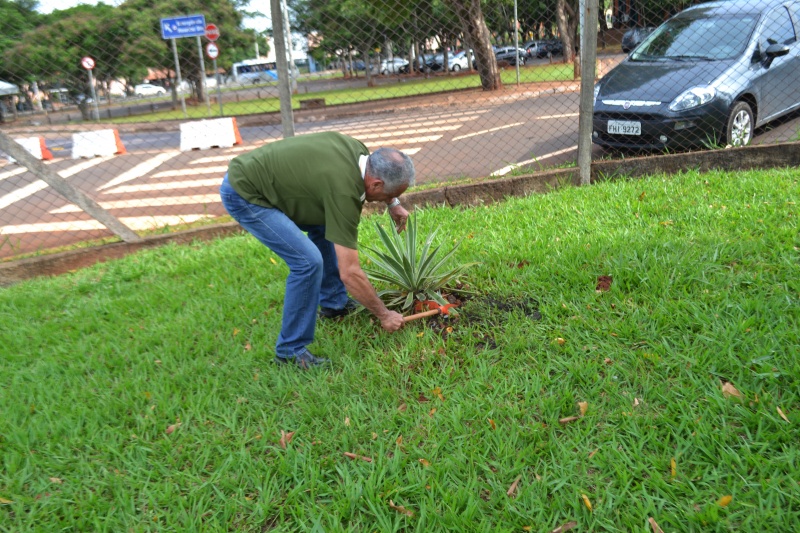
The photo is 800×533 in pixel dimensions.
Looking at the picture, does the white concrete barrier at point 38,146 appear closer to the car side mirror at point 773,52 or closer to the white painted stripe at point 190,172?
the white painted stripe at point 190,172

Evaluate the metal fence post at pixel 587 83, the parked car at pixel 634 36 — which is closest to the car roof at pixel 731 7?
the parked car at pixel 634 36

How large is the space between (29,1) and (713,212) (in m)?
5.47

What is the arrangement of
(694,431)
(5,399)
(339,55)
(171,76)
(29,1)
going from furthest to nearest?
(171,76) → (339,55) → (29,1) → (5,399) → (694,431)

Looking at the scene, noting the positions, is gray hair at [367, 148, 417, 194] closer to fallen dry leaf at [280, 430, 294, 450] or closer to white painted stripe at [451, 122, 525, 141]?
fallen dry leaf at [280, 430, 294, 450]

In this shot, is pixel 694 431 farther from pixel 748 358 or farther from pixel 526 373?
pixel 526 373

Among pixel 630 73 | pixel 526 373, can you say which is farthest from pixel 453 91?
pixel 526 373

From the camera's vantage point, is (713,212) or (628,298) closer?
(628,298)

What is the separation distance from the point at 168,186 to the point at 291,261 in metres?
6.46

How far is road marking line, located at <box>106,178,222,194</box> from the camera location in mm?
8922

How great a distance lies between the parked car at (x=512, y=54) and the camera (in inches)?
319

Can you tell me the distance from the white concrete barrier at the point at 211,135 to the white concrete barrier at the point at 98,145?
5.06 ft

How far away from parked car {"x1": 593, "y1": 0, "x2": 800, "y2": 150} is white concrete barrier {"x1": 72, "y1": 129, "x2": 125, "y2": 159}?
10360 millimetres

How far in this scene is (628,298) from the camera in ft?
11.8

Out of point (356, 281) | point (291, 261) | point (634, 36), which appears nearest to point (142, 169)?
point (634, 36)
